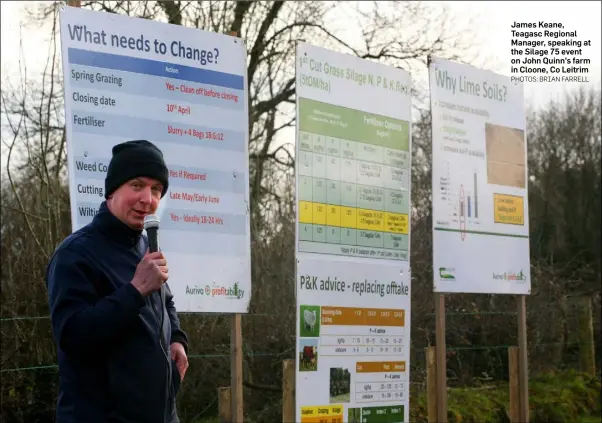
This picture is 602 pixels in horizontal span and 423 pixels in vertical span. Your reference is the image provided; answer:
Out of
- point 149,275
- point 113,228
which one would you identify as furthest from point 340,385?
point 149,275

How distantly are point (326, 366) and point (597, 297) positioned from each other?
9.64 meters

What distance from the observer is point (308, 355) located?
6398 mm

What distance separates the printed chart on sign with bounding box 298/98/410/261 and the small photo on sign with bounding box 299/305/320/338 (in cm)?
38

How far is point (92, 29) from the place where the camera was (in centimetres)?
556

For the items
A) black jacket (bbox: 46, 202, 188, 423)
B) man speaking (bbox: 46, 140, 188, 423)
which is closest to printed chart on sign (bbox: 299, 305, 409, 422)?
man speaking (bbox: 46, 140, 188, 423)

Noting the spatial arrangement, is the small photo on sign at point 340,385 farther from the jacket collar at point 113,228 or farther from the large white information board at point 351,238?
the jacket collar at point 113,228

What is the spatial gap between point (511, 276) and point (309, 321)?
238cm

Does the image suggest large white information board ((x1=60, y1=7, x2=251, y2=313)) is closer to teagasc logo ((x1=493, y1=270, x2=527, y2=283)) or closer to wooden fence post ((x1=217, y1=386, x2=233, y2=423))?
wooden fence post ((x1=217, y1=386, x2=233, y2=423))

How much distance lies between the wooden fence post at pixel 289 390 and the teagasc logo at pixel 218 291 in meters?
0.60

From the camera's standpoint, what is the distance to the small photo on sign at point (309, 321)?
6.38 m

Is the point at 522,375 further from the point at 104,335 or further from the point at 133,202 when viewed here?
the point at 104,335

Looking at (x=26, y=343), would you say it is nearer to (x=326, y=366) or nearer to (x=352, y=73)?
(x=326, y=366)

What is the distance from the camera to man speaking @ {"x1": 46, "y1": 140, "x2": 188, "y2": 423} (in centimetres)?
327

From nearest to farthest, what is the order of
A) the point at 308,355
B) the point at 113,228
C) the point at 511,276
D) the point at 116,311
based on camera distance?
the point at 116,311
the point at 113,228
the point at 308,355
the point at 511,276
